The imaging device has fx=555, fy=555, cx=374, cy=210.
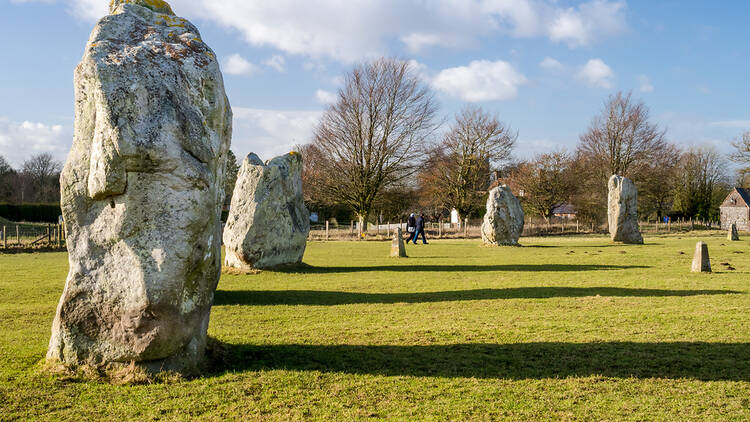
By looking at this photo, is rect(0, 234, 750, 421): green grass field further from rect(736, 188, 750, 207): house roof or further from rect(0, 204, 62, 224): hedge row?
rect(736, 188, 750, 207): house roof

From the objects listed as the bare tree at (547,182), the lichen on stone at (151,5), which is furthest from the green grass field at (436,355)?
the bare tree at (547,182)

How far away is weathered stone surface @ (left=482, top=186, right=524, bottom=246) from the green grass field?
1156 cm

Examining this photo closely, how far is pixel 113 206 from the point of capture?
5207mm

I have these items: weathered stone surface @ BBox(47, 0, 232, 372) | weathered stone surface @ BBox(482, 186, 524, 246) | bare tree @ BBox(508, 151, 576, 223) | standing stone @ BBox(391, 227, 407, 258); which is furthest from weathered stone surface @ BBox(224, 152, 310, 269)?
bare tree @ BBox(508, 151, 576, 223)

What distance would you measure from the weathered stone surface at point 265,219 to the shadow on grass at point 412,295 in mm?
3408

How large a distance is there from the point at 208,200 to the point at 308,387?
6.64 feet

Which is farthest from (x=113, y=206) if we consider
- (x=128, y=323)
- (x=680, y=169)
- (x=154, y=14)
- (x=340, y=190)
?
(x=680, y=169)

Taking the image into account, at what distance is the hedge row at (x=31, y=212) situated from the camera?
45.5 meters

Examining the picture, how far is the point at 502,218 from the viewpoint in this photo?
2453 cm

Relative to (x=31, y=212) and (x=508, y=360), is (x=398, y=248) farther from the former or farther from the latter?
(x=31, y=212)

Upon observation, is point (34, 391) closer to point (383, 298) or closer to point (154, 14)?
point (154, 14)

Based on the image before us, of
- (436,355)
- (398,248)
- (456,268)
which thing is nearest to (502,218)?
(398,248)

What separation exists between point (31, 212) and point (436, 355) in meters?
49.0

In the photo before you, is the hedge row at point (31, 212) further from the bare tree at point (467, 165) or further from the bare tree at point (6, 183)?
the bare tree at point (467, 165)
